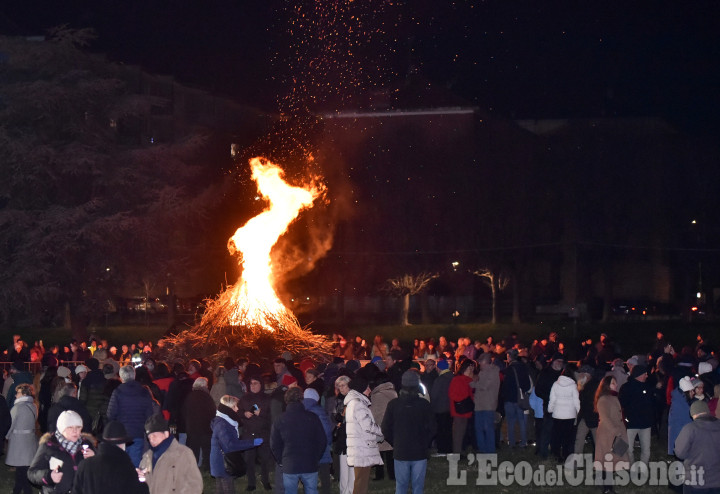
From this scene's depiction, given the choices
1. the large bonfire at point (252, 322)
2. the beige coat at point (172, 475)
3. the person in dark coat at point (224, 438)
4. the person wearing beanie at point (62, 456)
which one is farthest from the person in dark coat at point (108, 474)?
the large bonfire at point (252, 322)

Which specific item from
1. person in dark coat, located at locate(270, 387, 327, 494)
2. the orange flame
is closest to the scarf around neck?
person in dark coat, located at locate(270, 387, 327, 494)

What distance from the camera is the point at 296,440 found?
1117 cm

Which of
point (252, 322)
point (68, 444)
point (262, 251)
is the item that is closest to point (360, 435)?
point (68, 444)

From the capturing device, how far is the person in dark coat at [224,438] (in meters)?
11.6

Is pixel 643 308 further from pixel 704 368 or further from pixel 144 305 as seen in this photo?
pixel 704 368

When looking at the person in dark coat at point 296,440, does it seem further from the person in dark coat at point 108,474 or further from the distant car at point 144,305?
the distant car at point 144,305

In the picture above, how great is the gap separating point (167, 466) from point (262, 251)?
17091mm

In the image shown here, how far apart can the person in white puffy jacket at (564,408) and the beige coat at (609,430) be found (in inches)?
90.0

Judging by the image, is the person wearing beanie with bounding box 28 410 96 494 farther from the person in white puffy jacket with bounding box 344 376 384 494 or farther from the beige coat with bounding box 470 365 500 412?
the beige coat with bounding box 470 365 500 412

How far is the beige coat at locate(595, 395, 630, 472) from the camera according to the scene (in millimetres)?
13141

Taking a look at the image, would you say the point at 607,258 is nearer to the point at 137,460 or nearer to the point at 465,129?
the point at 465,129

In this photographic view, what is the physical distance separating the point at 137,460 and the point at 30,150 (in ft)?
80.6

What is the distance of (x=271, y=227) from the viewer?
2641 cm

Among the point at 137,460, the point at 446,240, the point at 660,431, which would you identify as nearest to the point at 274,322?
the point at 660,431
